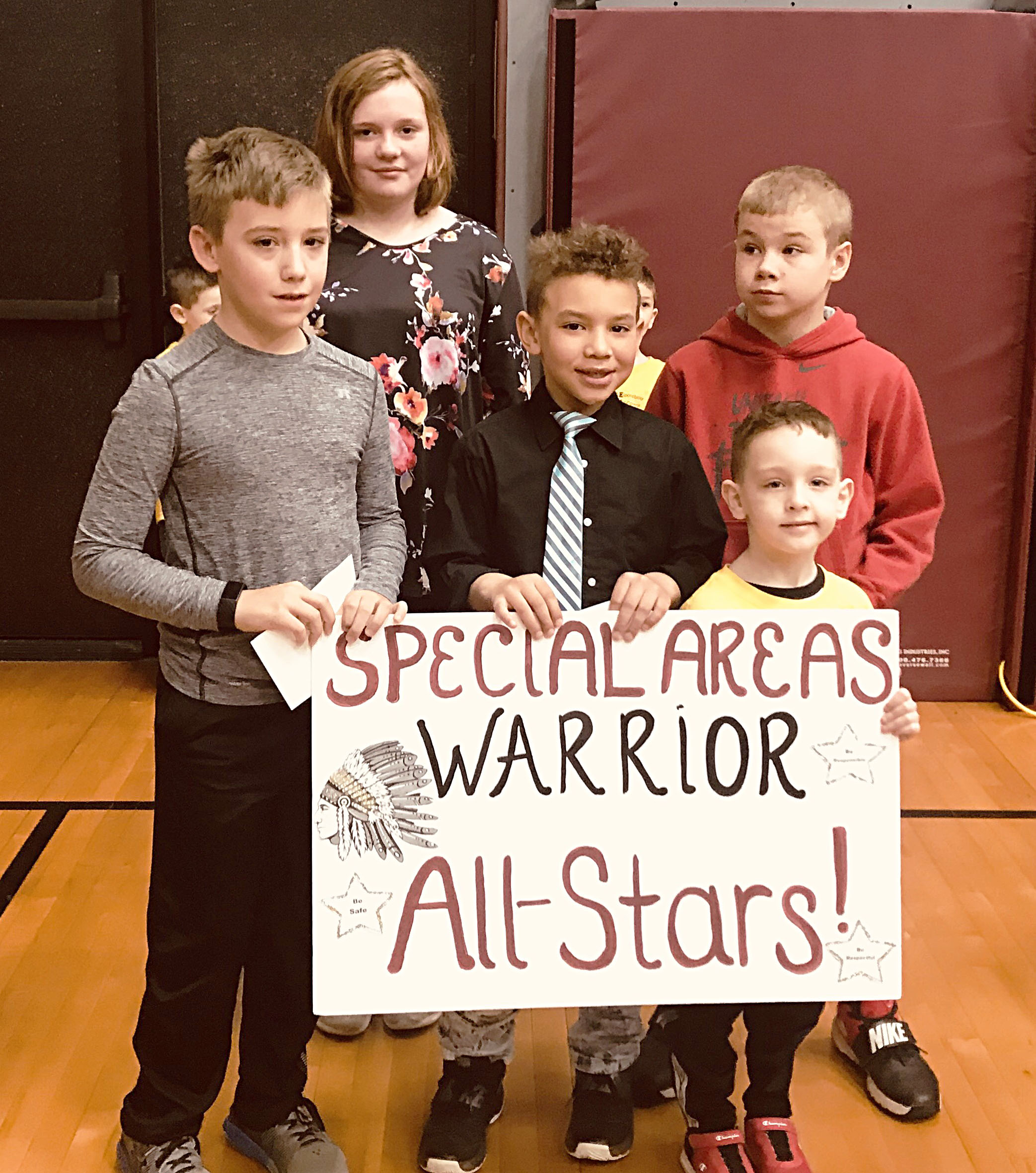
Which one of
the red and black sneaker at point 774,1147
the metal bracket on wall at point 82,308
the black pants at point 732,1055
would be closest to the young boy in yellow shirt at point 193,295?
the metal bracket on wall at point 82,308

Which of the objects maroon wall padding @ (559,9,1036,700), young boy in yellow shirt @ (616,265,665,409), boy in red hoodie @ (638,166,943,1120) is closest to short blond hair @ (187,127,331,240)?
boy in red hoodie @ (638,166,943,1120)

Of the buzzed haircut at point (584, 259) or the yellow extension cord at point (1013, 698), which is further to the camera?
the yellow extension cord at point (1013, 698)

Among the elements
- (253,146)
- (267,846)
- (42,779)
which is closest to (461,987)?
(267,846)

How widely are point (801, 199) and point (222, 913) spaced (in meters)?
1.14

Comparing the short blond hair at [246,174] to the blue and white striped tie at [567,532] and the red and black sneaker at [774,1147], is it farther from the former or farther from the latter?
the red and black sneaker at [774,1147]

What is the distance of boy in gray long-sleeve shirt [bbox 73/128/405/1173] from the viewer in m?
1.38

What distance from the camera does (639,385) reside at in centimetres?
255

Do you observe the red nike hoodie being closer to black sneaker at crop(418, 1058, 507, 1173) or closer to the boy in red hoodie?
the boy in red hoodie

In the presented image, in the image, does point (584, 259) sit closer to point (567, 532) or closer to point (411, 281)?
point (567, 532)

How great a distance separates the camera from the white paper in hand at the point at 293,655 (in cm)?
140

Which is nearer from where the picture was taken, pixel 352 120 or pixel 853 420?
pixel 853 420

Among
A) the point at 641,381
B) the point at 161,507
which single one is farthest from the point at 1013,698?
the point at 161,507

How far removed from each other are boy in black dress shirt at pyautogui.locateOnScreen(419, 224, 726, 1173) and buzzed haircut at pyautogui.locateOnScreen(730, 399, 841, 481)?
0.06 meters

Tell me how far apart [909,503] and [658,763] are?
560 millimetres
